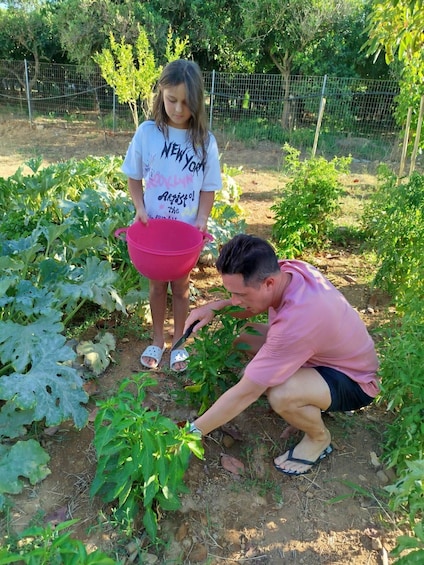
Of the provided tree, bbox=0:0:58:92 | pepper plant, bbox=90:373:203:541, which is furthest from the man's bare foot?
tree, bbox=0:0:58:92

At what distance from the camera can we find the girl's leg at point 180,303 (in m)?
2.82

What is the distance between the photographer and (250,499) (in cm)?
207

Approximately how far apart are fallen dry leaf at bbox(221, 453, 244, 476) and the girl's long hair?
158 centimetres

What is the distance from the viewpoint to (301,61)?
11.9 m

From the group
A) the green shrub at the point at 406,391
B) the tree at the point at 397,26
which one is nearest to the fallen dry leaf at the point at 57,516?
the green shrub at the point at 406,391

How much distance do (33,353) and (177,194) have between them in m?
1.14

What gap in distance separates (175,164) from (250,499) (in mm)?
1725

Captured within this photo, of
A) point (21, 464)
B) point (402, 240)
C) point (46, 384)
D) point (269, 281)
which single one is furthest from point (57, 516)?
point (402, 240)

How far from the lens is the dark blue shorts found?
6.96 feet

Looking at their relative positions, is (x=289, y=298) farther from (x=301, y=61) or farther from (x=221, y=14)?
(x=221, y=14)

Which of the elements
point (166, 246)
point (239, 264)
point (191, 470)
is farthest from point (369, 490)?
point (166, 246)

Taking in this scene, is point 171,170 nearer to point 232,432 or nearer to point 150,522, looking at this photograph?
point 232,432

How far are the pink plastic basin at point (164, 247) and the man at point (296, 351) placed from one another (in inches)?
11.7

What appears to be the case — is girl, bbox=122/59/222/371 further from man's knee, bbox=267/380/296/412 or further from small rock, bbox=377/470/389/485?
small rock, bbox=377/470/389/485
